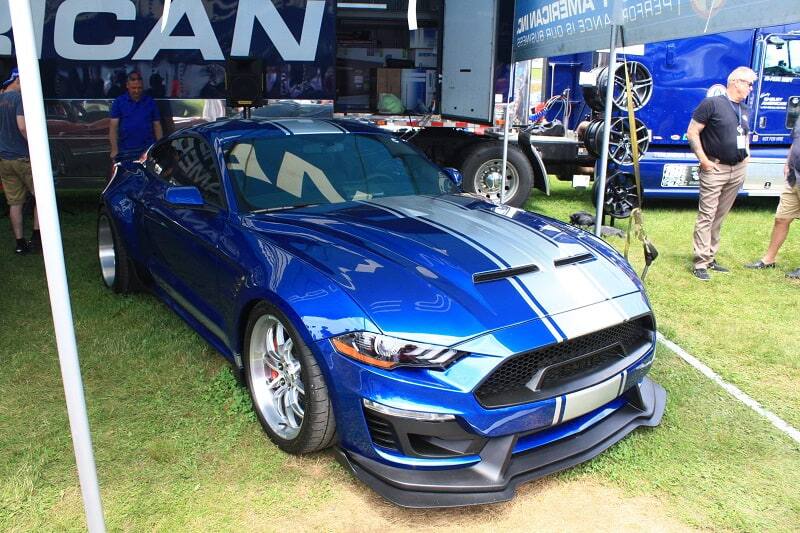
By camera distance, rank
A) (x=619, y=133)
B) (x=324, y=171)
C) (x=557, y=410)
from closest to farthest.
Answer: (x=557, y=410)
(x=324, y=171)
(x=619, y=133)

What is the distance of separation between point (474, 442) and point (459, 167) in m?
6.67

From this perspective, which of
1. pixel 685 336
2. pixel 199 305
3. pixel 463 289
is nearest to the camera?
pixel 463 289

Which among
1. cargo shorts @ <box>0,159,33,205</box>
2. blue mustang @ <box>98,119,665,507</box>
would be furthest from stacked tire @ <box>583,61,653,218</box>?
cargo shorts @ <box>0,159,33,205</box>

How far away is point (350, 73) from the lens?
36.8 ft

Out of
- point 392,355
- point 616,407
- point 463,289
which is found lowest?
point 616,407

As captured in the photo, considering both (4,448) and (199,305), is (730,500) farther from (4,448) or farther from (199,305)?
(4,448)

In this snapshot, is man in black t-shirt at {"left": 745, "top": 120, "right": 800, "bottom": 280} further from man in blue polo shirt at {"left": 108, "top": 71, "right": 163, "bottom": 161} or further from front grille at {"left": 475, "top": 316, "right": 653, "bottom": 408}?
man in blue polo shirt at {"left": 108, "top": 71, "right": 163, "bottom": 161}

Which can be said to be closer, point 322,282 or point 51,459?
point 322,282

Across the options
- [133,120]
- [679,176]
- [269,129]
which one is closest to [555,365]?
[269,129]

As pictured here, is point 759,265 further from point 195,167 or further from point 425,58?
point 425,58

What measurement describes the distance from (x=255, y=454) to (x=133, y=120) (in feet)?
18.2

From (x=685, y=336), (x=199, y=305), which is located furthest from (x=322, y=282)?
(x=685, y=336)

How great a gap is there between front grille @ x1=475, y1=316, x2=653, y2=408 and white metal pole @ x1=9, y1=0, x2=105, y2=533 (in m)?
1.32

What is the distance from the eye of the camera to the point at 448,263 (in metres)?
2.89
